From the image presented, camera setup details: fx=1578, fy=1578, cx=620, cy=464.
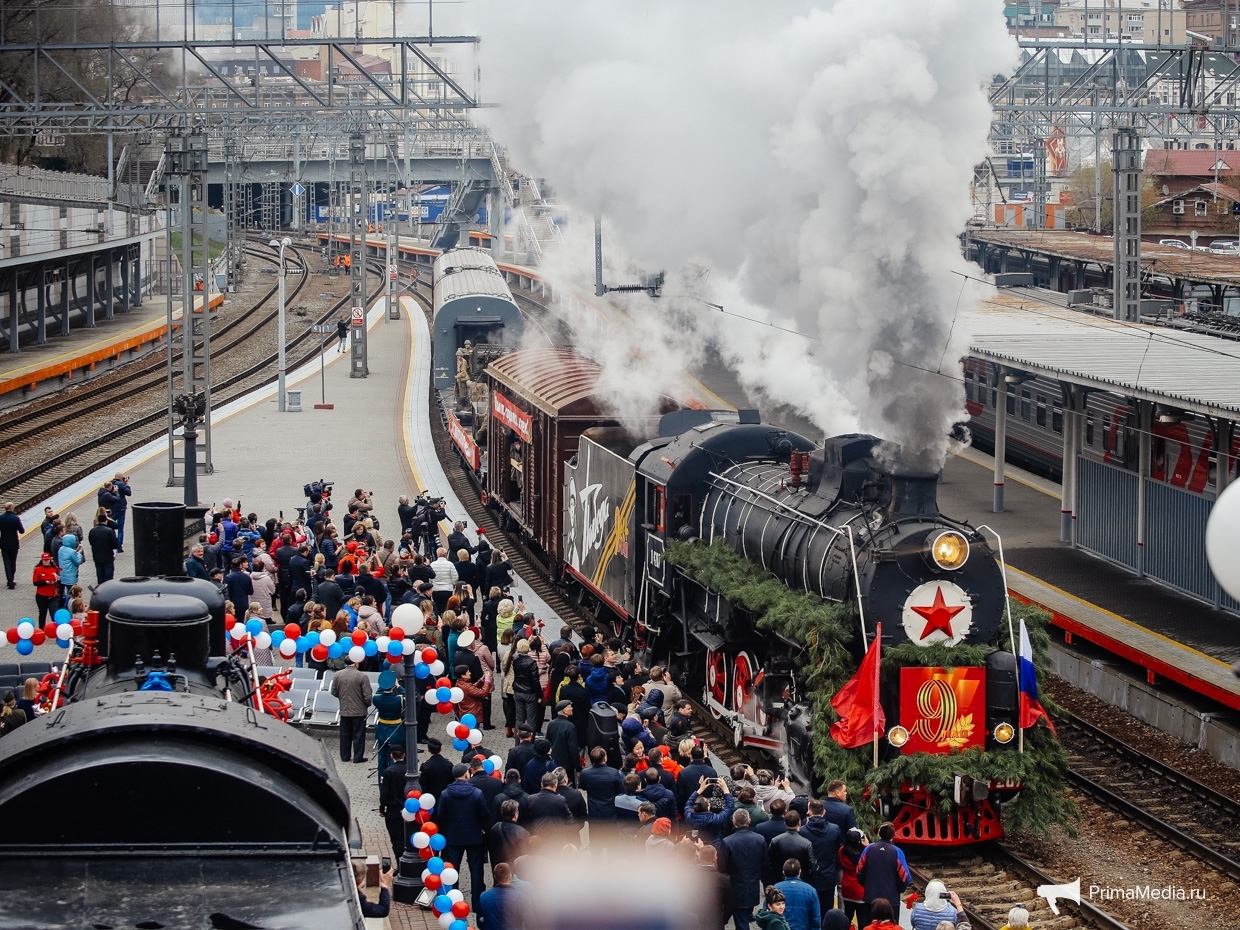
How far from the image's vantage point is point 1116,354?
842 inches

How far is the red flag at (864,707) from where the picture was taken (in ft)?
38.7

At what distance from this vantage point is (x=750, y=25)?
17656mm

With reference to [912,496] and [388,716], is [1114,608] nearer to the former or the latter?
[912,496]

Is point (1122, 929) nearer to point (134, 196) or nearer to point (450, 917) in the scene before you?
point (450, 917)

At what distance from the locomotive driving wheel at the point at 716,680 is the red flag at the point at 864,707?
9.40ft

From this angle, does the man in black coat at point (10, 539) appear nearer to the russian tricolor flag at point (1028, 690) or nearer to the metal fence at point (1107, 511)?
the russian tricolor flag at point (1028, 690)

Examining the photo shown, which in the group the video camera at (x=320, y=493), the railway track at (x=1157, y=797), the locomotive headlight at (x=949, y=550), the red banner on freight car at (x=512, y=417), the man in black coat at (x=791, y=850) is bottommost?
the railway track at (x=1157, y=797)

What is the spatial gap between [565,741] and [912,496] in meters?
3.30

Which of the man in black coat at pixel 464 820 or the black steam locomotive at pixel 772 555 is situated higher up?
the black steam locomotive at pixel 772 555

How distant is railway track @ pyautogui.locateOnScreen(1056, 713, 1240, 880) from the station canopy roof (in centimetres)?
367

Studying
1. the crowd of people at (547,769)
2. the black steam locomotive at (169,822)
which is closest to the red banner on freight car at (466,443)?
the crowd of people at (547,769)

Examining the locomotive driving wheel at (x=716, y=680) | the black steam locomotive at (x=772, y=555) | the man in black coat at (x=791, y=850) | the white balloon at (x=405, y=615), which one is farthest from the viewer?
the locomotive driving wheel at (x=716, y=680)

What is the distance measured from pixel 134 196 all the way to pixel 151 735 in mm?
59506

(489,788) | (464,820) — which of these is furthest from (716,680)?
(464,820)
